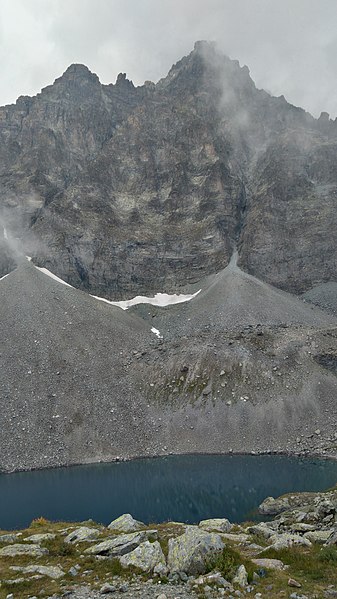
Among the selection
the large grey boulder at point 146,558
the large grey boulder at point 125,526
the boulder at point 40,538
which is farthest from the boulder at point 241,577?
the boulder at point 40,538

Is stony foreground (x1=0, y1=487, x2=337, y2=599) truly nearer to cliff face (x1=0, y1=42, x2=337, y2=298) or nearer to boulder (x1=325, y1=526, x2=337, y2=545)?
boulder (x1=325, y1=526, x2=337, y2=545)

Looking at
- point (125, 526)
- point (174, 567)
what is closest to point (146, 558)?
point (174, 567)

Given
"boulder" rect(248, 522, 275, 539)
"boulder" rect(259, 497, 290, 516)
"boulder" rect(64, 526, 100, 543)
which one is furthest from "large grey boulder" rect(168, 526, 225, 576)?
"boulder" rect(259, 497, 290, 516)

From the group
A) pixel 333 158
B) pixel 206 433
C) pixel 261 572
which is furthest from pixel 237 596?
pixel 333 158

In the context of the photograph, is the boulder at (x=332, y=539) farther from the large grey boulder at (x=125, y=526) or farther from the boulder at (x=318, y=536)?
the large grey boulder at (x=125, y=526)

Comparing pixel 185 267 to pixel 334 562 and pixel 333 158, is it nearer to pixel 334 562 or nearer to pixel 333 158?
pixel 333 158

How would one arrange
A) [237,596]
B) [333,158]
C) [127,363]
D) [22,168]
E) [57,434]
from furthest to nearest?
[22,168] → [333,158] → [127,363] → [57,434] → [237,596]
